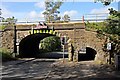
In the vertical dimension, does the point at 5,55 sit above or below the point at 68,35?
below

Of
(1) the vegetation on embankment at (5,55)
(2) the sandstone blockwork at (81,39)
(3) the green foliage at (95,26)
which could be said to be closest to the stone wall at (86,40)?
(2) the sandstone blockwork at (81,39)

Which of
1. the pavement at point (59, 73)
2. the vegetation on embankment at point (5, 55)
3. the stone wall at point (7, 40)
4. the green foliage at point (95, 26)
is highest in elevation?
the green foliage at point (95, 26)

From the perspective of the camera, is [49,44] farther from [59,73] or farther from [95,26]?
[59,73]

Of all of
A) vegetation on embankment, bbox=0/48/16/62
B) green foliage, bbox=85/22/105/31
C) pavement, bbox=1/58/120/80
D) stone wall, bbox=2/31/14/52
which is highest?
green foliage, bbox=85/22/105/31

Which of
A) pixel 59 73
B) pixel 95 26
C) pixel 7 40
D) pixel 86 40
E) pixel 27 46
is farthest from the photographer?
pixel 27 46

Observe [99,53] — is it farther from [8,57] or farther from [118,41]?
[8,57]

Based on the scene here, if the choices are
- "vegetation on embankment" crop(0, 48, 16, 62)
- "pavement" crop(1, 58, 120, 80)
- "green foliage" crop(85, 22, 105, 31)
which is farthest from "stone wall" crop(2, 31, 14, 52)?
"pavement" crop(1, 58, 120, 80)

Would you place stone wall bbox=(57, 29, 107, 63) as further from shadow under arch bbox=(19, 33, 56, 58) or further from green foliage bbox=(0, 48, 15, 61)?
green foliage bbox=(0, 48, 15, 61)

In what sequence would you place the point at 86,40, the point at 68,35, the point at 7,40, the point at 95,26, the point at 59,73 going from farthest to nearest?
the point at 7,40 < the point at 68,35 < the point at 95,26 < the point at 86,40 < the point at 59,73

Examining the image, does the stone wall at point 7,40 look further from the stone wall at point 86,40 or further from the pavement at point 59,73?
the pavement at point 59,73

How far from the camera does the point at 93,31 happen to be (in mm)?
31281

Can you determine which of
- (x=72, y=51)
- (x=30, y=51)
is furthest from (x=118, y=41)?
(x=30, y=51)

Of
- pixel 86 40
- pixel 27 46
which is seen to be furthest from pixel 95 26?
pixel 27 46

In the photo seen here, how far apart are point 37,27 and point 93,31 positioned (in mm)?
7197
